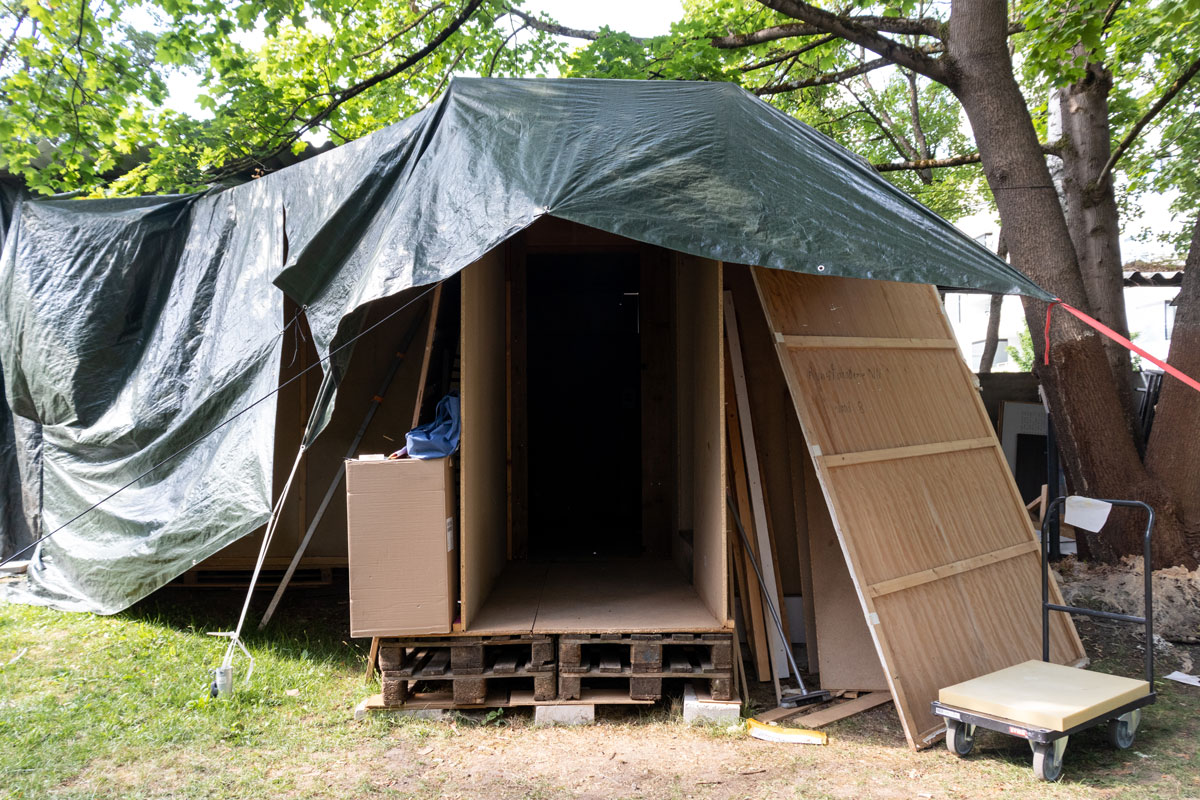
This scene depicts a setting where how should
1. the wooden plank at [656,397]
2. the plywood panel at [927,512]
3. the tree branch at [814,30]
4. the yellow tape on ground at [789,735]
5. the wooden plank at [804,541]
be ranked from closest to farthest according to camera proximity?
the yellow tape on ground at [789,735], the plywood panel at [927,512], the wooden plank at [804,541], the tree branch at [814,30], the wooden plank at [656,397]

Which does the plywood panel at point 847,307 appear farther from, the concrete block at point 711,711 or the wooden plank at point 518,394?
the wooden plank at point 518,394

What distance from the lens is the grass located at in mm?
3441

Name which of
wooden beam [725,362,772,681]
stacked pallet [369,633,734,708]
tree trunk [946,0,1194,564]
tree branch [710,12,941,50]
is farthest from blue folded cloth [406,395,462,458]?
tree branch [710,12,941,50]

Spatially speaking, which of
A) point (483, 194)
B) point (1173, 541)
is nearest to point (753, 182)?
point (483, 194)

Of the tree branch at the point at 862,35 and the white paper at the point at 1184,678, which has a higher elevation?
the tree branch at the point at 862,35

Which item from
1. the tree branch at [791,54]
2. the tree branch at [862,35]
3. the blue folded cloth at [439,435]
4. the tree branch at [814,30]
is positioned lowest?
the blue folded cloth at [439,435]

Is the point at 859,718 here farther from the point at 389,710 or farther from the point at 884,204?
the point at 884,204

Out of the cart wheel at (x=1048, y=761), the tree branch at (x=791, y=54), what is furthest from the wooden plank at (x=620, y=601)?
the tree branch at (x=791, y=54)

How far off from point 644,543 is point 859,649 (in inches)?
94.7

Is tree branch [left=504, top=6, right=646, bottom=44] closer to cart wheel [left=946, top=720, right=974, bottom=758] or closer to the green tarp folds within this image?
the green tarp folds

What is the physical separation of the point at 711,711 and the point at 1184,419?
4273mm

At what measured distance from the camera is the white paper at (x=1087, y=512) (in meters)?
4.05

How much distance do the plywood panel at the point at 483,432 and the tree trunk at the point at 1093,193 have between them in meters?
5.07

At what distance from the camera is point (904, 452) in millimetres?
4664
